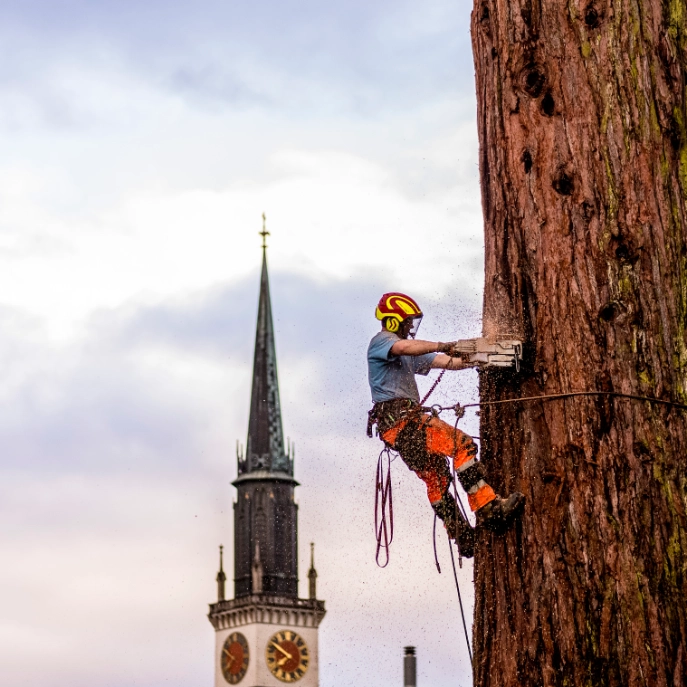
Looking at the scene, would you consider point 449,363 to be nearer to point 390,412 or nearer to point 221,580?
point 390,412

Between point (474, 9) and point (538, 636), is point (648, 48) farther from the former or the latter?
point (538, 636)

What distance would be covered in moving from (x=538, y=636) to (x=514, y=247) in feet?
6.40

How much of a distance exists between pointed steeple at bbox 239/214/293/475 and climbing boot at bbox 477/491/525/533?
110 meters

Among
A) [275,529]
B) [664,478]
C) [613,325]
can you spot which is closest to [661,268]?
[613,325]

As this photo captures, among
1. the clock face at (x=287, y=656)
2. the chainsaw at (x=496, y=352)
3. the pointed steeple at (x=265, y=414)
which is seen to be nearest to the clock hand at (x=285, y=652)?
the clock face at (x=287, y=656)

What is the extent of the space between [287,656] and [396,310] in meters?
121

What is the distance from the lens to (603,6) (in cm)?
902

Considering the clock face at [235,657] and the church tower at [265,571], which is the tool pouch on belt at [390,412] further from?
the clock face at [235,657]

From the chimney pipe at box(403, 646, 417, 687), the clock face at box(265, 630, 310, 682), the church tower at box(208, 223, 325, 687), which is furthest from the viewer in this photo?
the clock face at box(265, 630, 310, 682)

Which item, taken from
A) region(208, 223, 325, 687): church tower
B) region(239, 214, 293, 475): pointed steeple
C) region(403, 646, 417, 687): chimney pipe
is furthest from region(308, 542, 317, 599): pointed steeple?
region(403, 646, 417, 687): chimney pipe

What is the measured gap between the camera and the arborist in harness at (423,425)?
348 inches

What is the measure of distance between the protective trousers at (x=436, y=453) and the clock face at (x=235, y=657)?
394ft

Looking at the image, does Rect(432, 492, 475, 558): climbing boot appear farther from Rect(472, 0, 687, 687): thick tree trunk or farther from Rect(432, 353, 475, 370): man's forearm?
Rect(432, 353, 475, 370): man's forearm

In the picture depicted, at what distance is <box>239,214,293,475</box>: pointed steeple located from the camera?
119 metres
